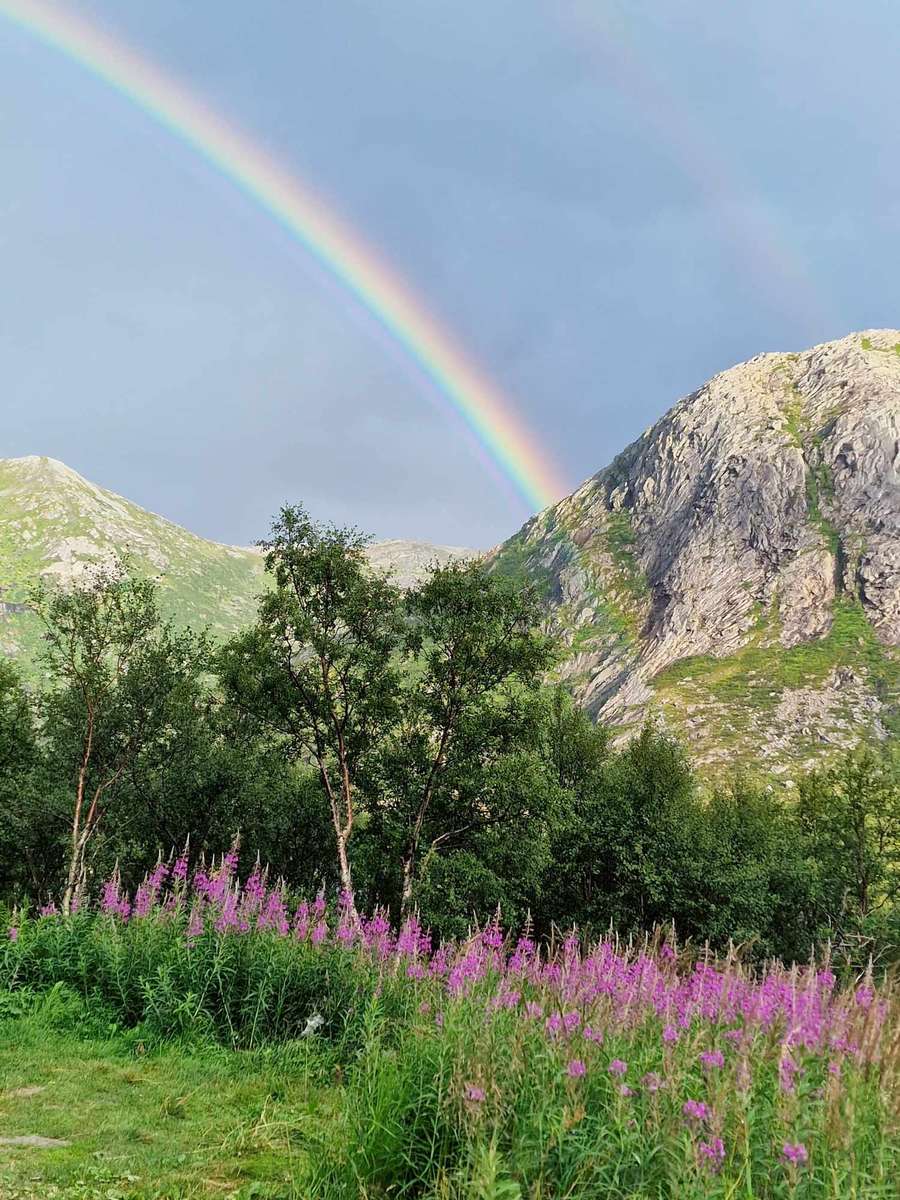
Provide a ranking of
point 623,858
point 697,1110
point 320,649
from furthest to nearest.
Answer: point 623,858 < point 320,649 < point 697,1110

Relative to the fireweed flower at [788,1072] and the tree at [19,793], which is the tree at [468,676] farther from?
the tree at [19,793]

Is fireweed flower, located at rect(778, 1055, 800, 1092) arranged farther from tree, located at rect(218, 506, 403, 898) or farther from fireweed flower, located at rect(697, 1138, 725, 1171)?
tree, located at rect(218, 506, 403, 898)

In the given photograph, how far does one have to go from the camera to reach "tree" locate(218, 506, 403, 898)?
25609 millimetres

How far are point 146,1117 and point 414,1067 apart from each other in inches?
135

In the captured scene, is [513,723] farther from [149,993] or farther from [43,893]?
[43,893]

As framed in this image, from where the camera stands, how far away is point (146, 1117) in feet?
22.8

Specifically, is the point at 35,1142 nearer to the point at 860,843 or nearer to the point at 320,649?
the point at 320,649

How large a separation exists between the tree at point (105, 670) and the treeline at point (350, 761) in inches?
3.7

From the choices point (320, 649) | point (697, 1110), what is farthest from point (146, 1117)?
point (320, 649)

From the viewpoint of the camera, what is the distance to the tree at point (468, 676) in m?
27.1

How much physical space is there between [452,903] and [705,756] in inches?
5115

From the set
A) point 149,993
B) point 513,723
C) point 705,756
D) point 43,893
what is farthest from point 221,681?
point 705,756

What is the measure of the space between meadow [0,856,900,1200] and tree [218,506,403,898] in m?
14.6

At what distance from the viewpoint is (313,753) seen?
2748cm
